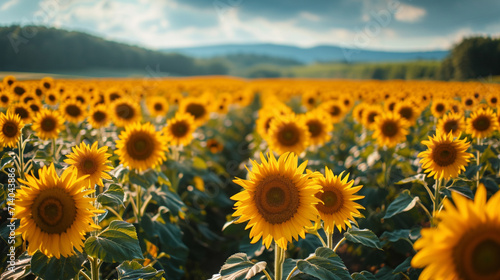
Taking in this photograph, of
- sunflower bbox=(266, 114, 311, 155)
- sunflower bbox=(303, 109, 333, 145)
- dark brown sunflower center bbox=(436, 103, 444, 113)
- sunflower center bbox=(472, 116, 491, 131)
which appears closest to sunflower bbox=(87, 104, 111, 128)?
sunflower bbox=(266, 114, 311, 155)

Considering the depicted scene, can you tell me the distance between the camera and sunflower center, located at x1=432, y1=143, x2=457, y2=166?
10.9 feet

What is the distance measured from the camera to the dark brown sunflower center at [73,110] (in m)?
6.73

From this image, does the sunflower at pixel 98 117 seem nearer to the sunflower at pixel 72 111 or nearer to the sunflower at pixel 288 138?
the sunflower at pixel 72 111

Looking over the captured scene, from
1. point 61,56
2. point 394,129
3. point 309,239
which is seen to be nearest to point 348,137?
point 394,129

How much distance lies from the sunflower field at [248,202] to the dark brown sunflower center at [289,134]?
0.03m

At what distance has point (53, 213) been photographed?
229 cm

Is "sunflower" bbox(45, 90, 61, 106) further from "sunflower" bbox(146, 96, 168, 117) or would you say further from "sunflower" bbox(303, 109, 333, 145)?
"sunflower" bbox(303, 109, 333, 145)

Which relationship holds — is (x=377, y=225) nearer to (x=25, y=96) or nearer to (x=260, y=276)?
(x=260, y=276)

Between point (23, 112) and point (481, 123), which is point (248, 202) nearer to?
point (481, 123)

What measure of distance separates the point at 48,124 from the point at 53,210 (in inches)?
122

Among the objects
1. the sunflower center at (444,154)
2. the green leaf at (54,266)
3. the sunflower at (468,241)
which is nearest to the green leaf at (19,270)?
the green leaf at (54,266)

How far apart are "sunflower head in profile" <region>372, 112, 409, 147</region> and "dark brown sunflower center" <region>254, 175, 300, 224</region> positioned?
4.04 metres

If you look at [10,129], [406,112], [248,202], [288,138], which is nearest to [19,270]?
[10,129]

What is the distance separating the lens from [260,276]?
295cm
